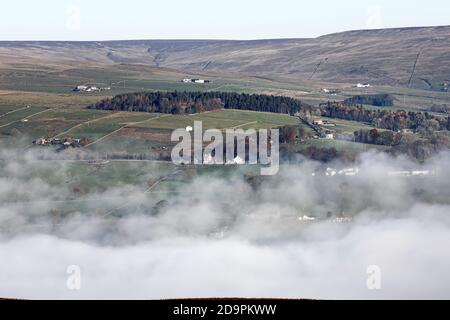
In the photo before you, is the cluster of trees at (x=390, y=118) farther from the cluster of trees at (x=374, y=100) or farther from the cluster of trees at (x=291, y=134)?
the cluster of trees at (x=374, y=100)

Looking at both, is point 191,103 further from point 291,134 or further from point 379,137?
point 379,137

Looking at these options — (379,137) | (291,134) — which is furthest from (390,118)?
(291,134)

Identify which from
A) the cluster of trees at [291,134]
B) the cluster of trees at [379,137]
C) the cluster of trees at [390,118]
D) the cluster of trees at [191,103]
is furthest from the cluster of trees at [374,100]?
the cluster of trees at [291,134]

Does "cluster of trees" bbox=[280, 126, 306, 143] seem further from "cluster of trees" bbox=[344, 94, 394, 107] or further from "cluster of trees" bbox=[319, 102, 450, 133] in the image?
"cluster of trees" bbox=[344, 94, 394, 107]

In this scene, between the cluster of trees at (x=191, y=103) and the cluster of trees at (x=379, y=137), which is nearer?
the cluster of trees at (x=379, y=137)

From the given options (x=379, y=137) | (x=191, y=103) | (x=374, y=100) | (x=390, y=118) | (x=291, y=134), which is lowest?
(x=374, y=100)

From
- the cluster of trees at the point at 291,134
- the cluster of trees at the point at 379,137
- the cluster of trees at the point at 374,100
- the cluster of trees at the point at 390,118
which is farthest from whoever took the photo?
the cluster of trees at the point at 374,100

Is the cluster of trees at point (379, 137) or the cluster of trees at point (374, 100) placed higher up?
the cluster of trees at point (379, 137)
